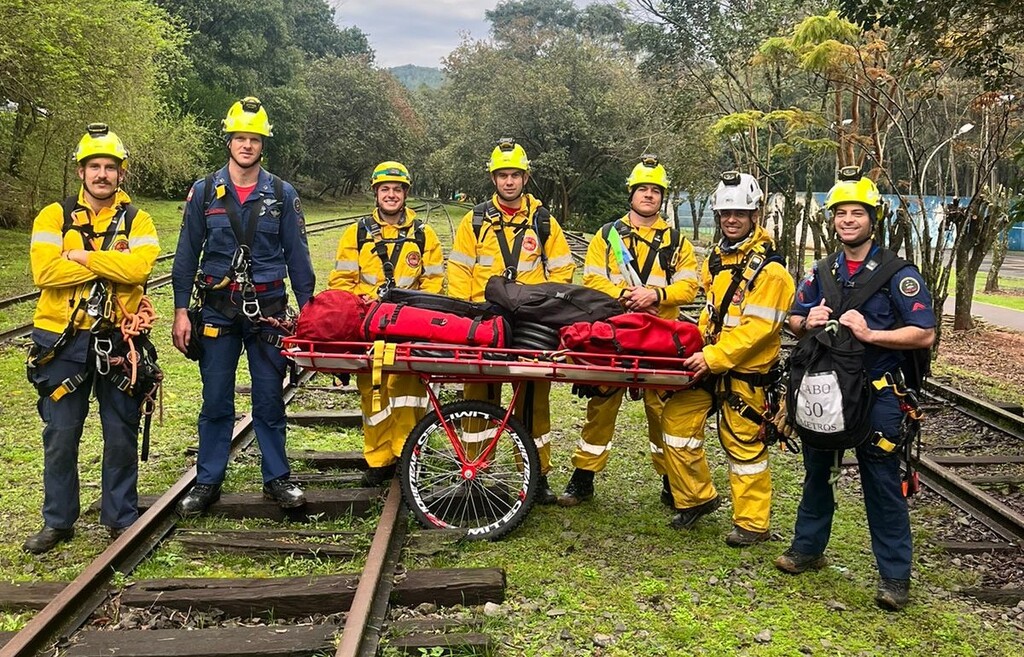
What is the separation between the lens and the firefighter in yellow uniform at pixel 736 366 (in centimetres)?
480

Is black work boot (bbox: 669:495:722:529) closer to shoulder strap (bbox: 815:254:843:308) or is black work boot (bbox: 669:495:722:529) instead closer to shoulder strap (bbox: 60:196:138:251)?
shoulder strap (bbox: 815:254:843:308)

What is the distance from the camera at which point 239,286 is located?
5.14 metres

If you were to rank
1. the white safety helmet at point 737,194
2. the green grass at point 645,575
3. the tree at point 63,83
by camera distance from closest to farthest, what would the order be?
the green grass at point 645,575 → the white safety helmet at point 737,194 → the tree at point 63,83

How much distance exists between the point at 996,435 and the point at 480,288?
5.20 meters

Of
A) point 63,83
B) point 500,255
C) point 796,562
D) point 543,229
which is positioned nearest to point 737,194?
point 543,229

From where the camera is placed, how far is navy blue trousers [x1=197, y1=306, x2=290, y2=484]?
5258mm

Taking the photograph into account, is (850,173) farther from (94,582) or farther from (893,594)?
(94,582)

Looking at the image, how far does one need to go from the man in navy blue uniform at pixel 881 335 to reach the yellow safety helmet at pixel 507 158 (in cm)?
204

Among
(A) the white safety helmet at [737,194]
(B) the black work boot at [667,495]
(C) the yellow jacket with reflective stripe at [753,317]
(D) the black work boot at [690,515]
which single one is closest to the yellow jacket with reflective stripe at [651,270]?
(C) the yellow jacket with reflective stripe at [753,317]

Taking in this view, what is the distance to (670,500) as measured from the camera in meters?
5.82

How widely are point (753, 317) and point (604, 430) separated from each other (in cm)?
A: 137

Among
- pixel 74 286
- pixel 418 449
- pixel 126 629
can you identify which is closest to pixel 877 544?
pixel 418 449

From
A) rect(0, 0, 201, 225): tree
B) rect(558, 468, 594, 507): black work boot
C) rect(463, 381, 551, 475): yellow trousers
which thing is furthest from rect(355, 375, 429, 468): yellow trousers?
rect(0, 0, 201, 225): tree

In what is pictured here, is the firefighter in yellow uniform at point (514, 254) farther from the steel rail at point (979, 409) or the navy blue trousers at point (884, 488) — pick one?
the steel rail at point (979, 409)
